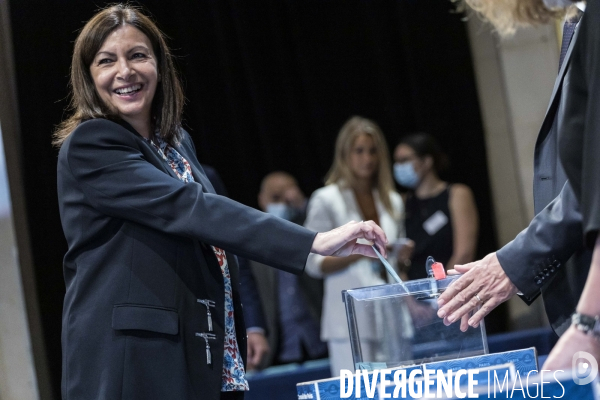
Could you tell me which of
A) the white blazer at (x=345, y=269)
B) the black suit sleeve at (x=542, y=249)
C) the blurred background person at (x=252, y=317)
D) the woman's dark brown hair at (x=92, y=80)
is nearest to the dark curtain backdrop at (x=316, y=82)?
the white blazer at (x=345, y=269)

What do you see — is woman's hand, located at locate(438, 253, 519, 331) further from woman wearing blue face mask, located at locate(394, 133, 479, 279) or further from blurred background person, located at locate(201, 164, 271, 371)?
woman wearing blue face mask, located at locate(394, 133, 479, 279)

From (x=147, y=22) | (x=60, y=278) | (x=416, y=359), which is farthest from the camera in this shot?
(x=60, y=278)

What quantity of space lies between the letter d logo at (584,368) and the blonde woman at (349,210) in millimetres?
2374

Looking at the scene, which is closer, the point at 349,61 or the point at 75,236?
the point at 75,236

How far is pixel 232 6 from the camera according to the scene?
4.86 meters

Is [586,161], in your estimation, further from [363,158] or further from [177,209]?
[363,158]

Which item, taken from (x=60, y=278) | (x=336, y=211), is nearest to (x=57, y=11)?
(x=60, y=278)

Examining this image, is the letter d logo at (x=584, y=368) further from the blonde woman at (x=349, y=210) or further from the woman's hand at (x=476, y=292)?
the blonde woman at (x=349, y=210)

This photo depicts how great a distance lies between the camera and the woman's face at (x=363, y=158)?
3730mm

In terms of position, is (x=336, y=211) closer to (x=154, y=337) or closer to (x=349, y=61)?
(x=349, y=61)

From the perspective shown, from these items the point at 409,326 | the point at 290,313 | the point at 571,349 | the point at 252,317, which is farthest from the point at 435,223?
the point at 571,349

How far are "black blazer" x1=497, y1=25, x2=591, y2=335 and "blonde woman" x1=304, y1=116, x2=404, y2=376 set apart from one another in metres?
1.99

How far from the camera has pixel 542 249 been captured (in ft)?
4.54

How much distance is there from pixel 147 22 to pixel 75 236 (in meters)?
0.55
